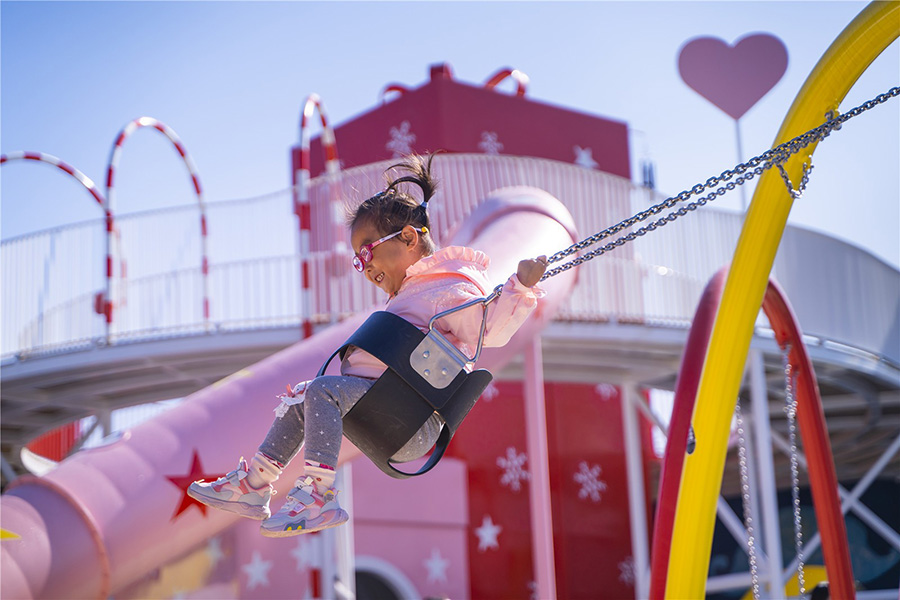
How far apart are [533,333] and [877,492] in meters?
12.8

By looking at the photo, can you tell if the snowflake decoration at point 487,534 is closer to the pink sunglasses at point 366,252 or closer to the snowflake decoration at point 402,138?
the snowflake decoration at point 402,138

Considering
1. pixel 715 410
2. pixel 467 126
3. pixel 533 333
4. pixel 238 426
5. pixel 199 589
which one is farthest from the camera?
pixel 467 126

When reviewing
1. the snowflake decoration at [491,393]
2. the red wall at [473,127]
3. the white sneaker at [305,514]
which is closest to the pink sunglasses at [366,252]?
the white sneaker at [305,514]

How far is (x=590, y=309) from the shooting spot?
10469 millimetres

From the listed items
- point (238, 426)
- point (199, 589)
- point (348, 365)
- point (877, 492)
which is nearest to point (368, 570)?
point (199, 589)

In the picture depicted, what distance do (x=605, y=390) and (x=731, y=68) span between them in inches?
164

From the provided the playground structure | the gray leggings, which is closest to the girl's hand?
the gray leggings

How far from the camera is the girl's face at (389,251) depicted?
329cm

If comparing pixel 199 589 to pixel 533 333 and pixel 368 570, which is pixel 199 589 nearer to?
pixel 368 570

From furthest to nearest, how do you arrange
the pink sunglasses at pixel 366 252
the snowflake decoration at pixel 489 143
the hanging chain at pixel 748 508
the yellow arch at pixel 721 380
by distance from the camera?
the snowflake decoration at pixel 489 143 → the yellow arch at pixel 721 380 → the hanging chain at pixel 748 508 → the pink sunglasses at pixel 366 252

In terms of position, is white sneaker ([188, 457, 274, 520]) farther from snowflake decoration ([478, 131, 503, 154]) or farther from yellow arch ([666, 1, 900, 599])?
snowflake decoration ([478, 131, 503, 154])

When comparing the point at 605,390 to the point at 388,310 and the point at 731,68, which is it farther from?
the point at 388,310

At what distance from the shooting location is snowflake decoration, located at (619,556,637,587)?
1321 centimetres

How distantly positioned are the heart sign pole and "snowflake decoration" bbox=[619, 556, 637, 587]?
5.12 metres
